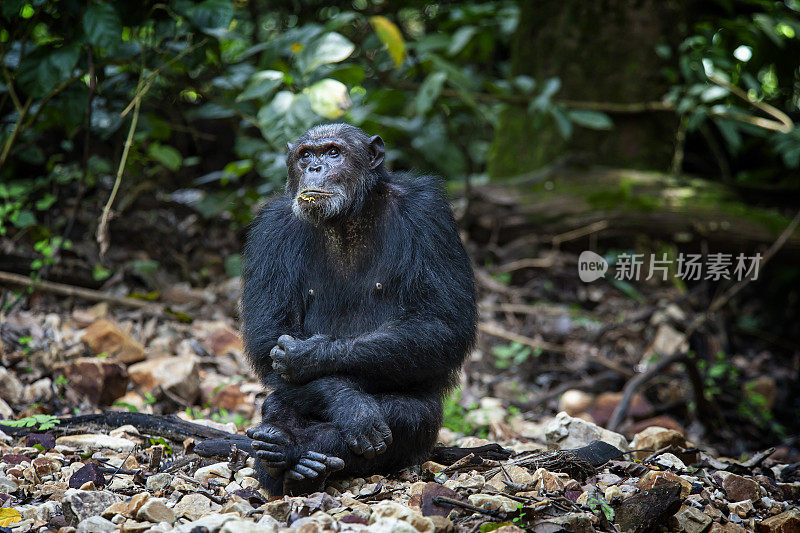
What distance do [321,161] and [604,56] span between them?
21.1 ft

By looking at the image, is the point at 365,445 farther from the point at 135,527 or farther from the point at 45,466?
the point at 45,466

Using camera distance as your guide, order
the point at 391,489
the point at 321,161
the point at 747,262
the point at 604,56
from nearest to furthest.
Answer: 1. the point at 391,489
2. the point at 321,161
3. the point at 747,262
4. the point at 604,56

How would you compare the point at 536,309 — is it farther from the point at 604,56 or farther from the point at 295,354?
the point at 295,354

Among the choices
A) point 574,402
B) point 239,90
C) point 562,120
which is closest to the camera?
point 574,402

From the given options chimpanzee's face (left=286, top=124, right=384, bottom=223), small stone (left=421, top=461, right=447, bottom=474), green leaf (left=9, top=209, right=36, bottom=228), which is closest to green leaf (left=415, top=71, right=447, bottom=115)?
chimpanzee's face (left=286, top=124, right=384, bottom=223)

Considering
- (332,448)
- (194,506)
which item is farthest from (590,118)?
(194,506)

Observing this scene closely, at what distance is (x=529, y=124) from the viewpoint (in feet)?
33.5

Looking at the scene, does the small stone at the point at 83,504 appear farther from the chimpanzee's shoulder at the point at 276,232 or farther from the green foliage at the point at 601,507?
the green foliage at the point at 601,507

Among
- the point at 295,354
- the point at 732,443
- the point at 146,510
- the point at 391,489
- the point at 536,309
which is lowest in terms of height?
the point at 732,443

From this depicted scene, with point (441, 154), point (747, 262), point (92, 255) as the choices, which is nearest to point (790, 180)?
point (747, 262)

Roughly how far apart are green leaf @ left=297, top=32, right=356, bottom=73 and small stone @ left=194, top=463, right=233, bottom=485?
3876 mm

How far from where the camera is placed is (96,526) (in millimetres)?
3389

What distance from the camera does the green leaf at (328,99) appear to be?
6.39 metres

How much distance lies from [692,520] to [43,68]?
19.9 feet
